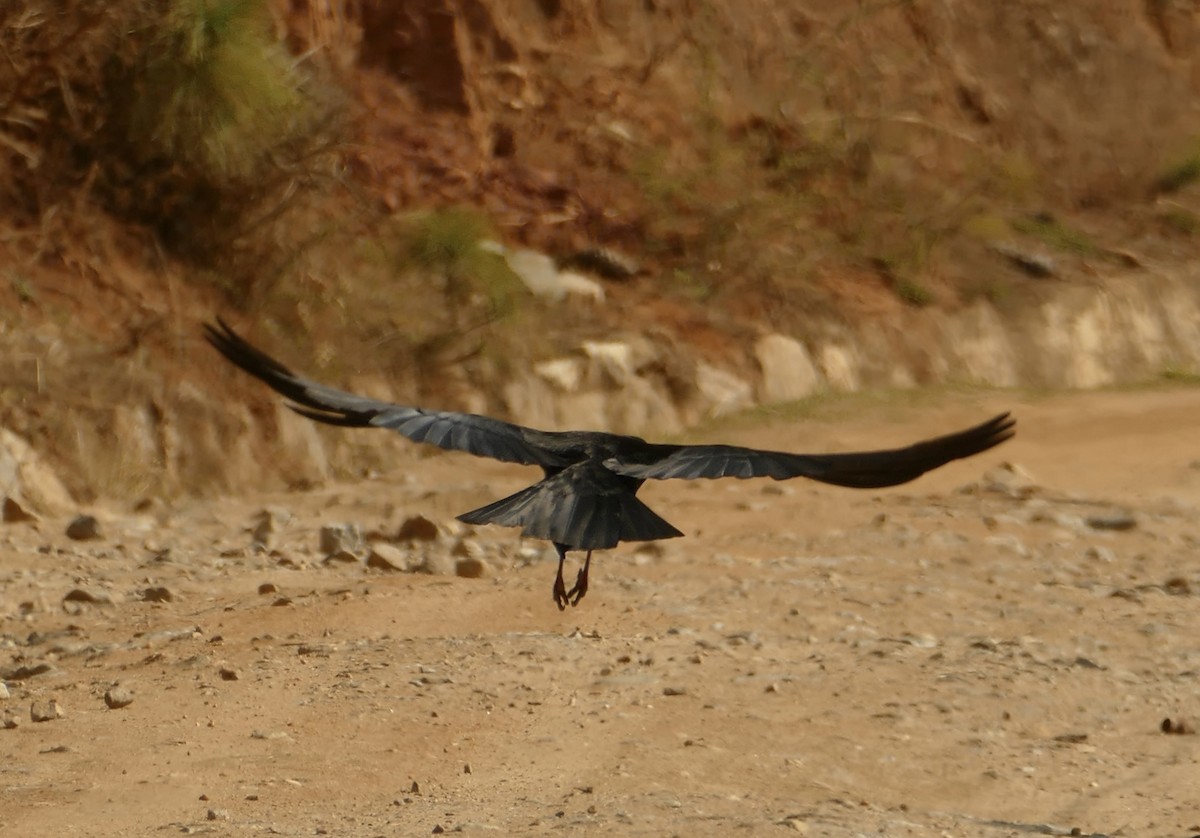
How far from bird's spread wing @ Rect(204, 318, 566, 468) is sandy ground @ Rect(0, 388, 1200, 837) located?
97cm

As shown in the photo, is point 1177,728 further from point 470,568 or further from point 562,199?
point 562,199

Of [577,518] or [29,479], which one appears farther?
[29,479]

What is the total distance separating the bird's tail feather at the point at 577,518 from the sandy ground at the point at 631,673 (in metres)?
0.74

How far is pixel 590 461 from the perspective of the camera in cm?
534

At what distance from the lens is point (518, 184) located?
13.6 m

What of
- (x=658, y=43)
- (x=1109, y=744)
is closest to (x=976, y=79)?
(x=658, y=43)

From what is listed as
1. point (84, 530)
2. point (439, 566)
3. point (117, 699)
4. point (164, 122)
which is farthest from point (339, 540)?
point (164, 122)

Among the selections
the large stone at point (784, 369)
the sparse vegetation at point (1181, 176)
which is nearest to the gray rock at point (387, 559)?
the large stone at point (784, 369)

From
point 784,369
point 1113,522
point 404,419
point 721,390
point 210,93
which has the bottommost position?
point 1113,522

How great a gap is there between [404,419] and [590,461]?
21.2 inches

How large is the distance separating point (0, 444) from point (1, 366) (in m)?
0.56

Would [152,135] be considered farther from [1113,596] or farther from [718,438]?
[1113,596]

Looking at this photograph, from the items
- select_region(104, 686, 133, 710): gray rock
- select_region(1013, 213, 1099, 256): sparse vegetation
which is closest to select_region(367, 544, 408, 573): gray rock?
select_region(104, 686, 133, 710): gray rock

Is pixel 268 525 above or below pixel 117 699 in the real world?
above
